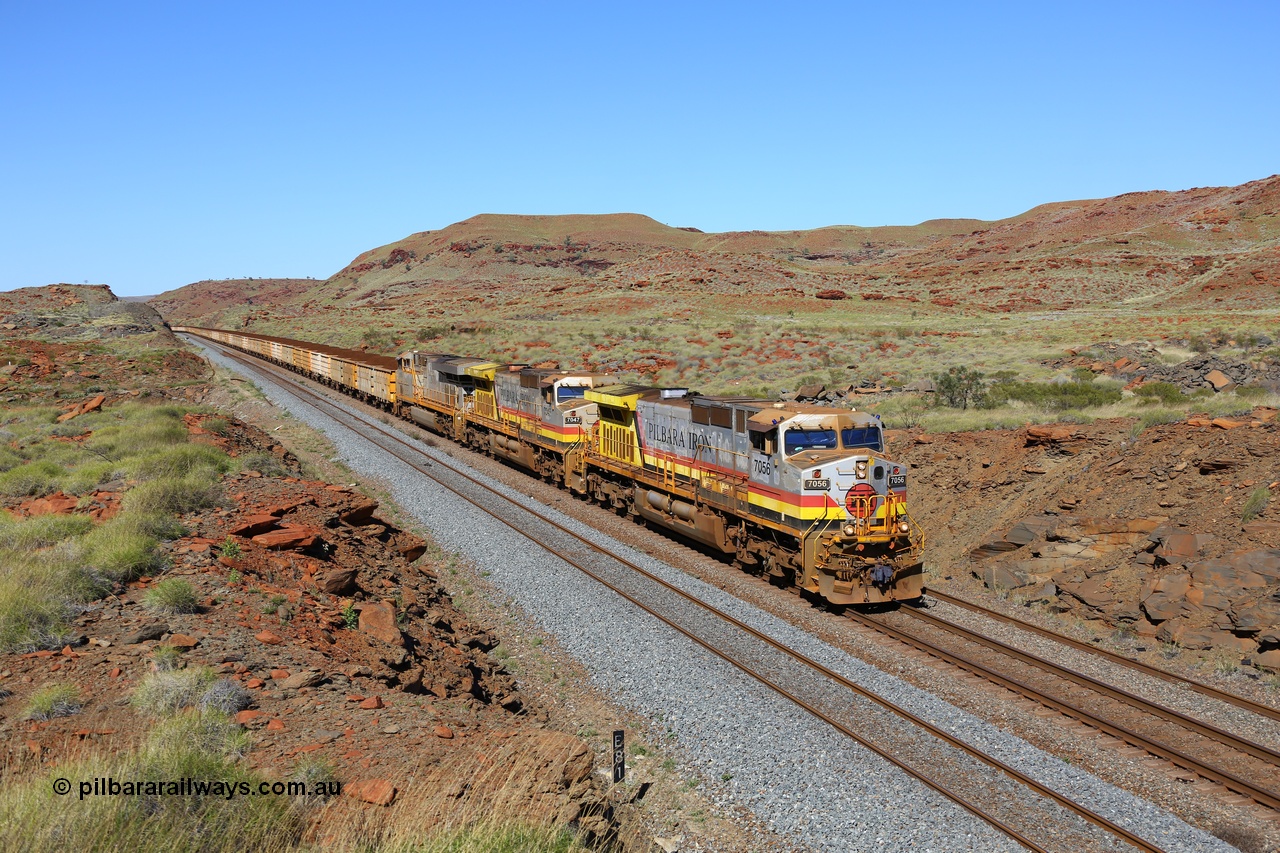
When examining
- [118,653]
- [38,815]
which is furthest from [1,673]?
[38,815]

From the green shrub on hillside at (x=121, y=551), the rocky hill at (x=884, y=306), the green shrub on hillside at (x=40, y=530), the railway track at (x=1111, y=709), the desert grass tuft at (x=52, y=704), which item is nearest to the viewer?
the desert grass tuft at (x=52, y=704)

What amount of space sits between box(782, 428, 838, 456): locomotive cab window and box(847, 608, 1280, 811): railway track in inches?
138

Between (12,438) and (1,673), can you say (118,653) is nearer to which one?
(1,673)

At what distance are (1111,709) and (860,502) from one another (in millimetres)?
5491

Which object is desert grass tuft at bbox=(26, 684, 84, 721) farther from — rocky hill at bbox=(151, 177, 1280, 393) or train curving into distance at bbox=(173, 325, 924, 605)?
rocky hill at bbox=(151, 177, 1280, 393)

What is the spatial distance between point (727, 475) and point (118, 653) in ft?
40.0

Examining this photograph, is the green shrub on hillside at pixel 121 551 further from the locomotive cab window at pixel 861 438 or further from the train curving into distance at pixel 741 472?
the locomotive cab window at pixel 861 438

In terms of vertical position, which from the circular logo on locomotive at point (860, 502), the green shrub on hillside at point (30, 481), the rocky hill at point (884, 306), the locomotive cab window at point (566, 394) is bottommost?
the circular logo on locomotive at point (860, 502)

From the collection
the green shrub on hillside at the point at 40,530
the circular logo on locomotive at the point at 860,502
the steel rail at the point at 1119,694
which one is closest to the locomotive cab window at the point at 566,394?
the circular logo on locomotive at the point at 860,502

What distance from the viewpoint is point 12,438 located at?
2623cm

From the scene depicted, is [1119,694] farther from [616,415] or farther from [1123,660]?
[616,415]

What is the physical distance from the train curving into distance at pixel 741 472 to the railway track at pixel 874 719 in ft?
Answer: 6.88

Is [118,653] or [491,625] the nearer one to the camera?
[118,653]

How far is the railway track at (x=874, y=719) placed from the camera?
9125 mm
